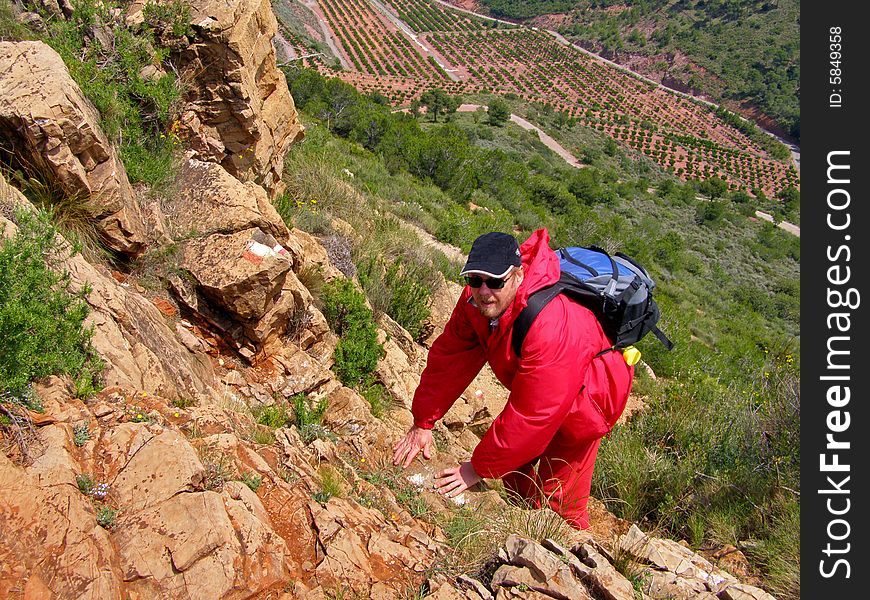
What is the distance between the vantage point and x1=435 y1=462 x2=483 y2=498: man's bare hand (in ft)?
7.86

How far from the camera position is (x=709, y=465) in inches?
133

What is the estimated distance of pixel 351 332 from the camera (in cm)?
410

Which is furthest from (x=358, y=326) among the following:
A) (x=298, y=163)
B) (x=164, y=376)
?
(x=298, y=163)

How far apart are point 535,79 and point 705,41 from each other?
29.3 m

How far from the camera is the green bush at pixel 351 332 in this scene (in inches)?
154

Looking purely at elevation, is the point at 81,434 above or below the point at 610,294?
below

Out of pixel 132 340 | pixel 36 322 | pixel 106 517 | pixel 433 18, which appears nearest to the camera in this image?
pixel 106 517

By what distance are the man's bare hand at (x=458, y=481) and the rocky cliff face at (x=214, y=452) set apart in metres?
0.06

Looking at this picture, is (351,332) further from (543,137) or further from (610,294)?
(543,137)

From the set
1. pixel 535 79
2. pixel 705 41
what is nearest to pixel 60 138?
pixel 535 79

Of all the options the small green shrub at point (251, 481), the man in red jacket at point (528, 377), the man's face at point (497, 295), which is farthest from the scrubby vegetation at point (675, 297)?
the small green shrub at point (251, 481)

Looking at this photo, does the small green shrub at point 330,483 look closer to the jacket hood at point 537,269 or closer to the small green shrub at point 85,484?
the small green shrub at point 85,484
